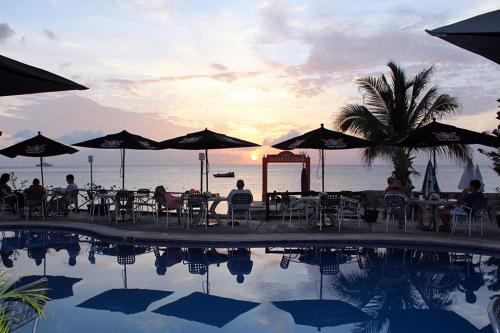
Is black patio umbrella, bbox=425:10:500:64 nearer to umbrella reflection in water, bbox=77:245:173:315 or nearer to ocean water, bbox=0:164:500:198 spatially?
umbrella reflection in water, bbox=77:245:173:315

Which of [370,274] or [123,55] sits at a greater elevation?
[123,55]

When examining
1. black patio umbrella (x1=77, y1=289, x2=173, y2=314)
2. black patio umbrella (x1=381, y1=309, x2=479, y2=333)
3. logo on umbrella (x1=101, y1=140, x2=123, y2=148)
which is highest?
logo on umbrella (x1=101, y1=140, x2=123, y2=148)

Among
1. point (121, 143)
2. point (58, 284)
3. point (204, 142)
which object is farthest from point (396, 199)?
point (121, 143)

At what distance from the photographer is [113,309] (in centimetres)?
657

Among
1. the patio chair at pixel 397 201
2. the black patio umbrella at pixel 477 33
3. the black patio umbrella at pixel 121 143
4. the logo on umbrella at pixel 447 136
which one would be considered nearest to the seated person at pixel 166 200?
the black patio umbrella at pixel 121 143

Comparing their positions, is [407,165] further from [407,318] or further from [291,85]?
[407,318]

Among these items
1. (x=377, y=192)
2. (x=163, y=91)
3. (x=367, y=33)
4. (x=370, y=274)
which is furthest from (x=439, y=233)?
(x=163, y=91)

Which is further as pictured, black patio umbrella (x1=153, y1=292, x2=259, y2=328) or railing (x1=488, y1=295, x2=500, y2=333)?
black patio umbrella (x1=153, y1=292, x2=259, y2=328)

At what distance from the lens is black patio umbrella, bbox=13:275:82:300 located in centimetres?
728

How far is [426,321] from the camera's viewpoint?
20.0 ft

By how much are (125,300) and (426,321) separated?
3.94 meters

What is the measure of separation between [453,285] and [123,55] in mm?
11341

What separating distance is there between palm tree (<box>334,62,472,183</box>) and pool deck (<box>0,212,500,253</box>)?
421 centimetres

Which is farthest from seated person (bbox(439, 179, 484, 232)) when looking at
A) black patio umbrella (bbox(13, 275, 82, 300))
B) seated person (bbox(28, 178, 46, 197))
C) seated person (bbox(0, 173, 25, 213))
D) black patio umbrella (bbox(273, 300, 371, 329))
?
seated person (bbox(0, 173, 25, 213))
